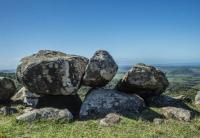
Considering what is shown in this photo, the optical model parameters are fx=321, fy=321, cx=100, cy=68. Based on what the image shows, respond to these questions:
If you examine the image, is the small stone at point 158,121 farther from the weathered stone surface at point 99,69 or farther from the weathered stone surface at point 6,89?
the weathered stone surface at point 6,89

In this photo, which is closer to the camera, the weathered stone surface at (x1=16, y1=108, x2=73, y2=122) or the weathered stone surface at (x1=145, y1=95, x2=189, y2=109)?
the weathered stone surface at (x1=16, y1=108, x2=73, y2=122)

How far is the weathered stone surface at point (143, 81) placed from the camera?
114 ft

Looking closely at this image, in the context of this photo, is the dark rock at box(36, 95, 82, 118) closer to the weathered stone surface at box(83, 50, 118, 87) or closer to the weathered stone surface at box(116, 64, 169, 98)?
the weathered stone surface at box(83, 50, 118, 87)

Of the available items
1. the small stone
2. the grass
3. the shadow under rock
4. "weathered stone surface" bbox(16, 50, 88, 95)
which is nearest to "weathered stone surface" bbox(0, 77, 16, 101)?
"weathered stone surface" bbox(16, 50, 88, 95)

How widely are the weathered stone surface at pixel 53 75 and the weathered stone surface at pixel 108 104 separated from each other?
2.42 meters

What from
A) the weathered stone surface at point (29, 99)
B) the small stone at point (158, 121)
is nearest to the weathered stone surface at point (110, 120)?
the small stone at point (158, 121)

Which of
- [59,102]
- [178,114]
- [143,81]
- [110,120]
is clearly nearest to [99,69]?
[143,81]

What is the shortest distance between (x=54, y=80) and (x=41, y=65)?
1992mm

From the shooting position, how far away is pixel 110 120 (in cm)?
2747

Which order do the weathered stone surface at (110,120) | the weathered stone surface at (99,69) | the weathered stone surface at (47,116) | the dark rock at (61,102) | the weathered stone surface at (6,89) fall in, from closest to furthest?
1. the weathered stone surface at (110,120)
2. the weathered stone surface at (47,116)
3. the weathered stone surface at (99,69)
4. the dark rock at (61,102)
5. the weathered stone surface at (6,89)

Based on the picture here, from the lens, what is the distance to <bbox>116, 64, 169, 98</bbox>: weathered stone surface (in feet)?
114

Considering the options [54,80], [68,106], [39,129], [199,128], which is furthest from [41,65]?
[199,128]

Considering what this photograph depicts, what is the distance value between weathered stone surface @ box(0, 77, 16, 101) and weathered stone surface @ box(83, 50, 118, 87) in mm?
11538

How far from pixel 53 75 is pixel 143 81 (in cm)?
975
